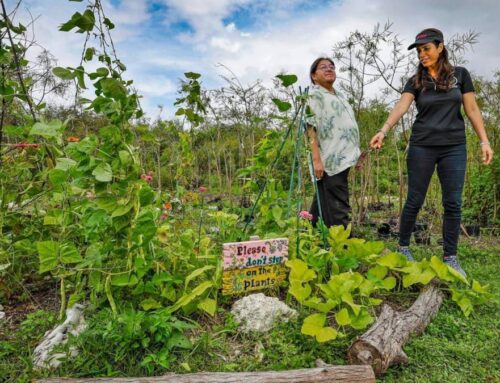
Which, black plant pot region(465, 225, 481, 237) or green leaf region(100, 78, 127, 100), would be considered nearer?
green leaf region(100, 78, 127, 100)

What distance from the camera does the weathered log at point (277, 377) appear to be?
1.41 m

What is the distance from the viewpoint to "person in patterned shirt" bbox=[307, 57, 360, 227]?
8.80ft

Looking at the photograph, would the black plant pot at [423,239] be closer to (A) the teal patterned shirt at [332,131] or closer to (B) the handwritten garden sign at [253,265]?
(A) the teal patterned shirt at [332,131]

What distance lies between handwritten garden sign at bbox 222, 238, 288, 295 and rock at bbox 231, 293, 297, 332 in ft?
0.37

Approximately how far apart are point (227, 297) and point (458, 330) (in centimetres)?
117

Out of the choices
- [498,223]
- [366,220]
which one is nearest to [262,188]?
[366,220]

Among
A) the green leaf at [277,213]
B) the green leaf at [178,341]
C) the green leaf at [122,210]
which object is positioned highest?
the green leaf at [122,210]

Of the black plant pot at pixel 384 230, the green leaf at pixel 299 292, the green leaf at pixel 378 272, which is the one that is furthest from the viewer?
the black plant pot at pixel 384 230

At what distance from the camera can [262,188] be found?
243 cm

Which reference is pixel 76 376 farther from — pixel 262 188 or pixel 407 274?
pixel 407 274

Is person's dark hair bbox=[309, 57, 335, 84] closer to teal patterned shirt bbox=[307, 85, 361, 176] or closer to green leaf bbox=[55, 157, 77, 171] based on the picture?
teal patterned shirt bbox=[307, 85, 361, 176]

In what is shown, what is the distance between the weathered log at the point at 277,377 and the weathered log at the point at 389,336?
131mm

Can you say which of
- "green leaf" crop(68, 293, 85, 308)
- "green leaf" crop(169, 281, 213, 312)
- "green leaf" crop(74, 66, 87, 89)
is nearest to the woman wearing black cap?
"green leaf" crop(169, 281, 213, 312)

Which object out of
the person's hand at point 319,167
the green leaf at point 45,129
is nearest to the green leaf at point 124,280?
the green leaf at point 45,129
